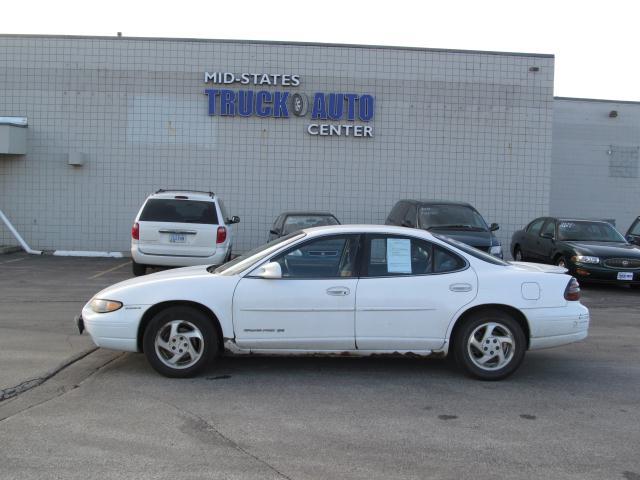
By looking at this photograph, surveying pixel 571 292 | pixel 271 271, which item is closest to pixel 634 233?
pixel 571 292

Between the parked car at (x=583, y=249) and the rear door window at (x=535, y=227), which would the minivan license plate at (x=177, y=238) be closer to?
the parked car at (x=583, y=249)

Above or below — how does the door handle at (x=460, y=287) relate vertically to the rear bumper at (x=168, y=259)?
above

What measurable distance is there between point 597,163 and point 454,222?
34.3 ft

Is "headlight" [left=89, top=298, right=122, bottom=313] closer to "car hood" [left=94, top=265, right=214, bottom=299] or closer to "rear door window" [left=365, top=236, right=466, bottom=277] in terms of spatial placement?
"car hood" [left=94, top=265, right=214, bottom=299]

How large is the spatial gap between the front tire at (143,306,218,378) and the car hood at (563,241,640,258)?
9400 millimetres

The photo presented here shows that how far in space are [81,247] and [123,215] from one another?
1.47 meters

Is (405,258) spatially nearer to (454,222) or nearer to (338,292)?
(338,292)

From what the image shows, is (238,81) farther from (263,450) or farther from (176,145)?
(263,450)

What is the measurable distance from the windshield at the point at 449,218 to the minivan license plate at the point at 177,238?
4956 mm

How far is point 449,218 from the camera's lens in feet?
45.4

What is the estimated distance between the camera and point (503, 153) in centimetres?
1831

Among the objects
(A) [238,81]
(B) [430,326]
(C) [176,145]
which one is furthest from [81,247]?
(B) [430,326]

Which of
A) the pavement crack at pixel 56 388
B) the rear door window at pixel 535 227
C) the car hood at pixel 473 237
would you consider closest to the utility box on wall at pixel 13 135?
the car hood at pixel 473 237

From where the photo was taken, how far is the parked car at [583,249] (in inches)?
505
